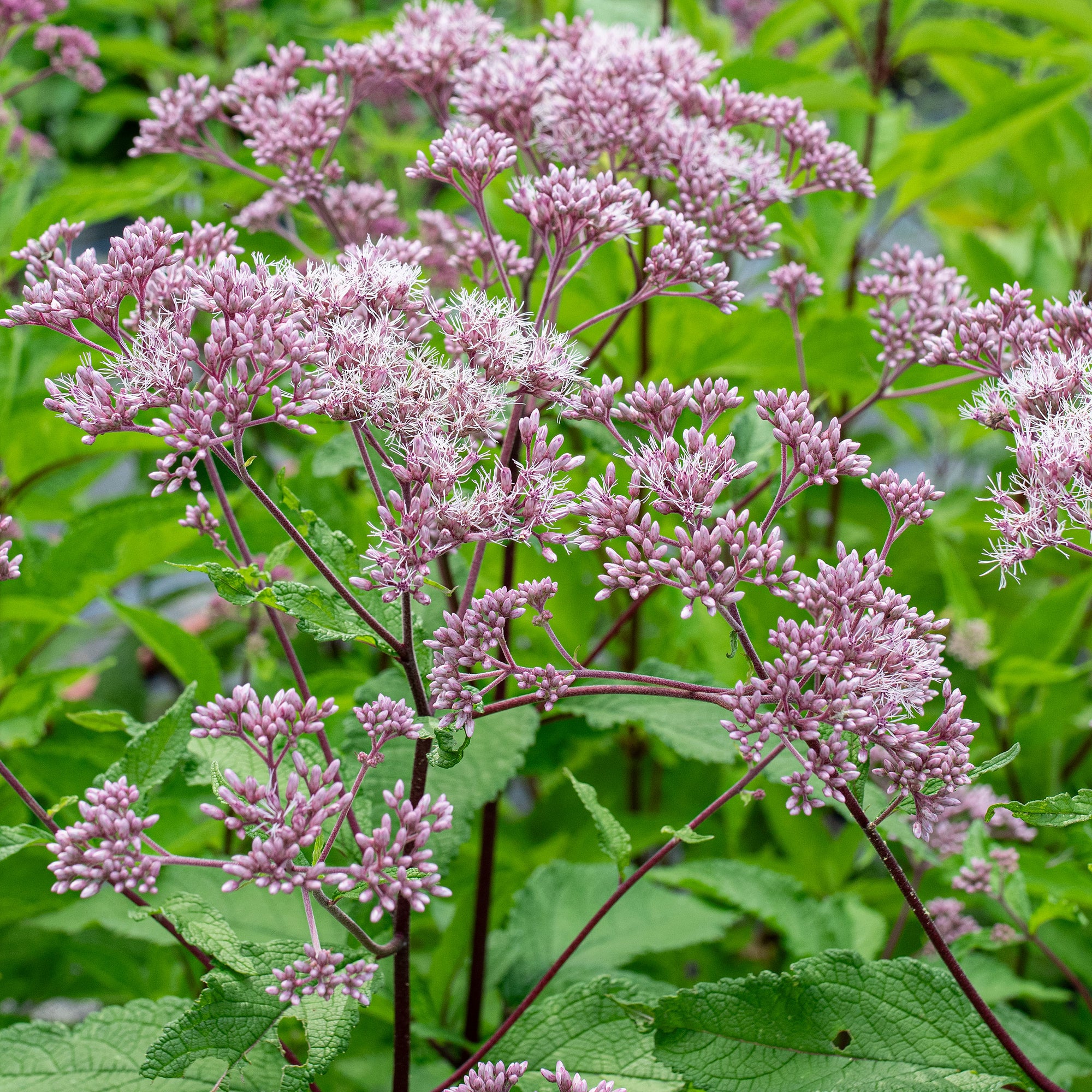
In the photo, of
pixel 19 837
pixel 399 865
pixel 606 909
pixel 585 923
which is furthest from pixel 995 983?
pixel 19 837

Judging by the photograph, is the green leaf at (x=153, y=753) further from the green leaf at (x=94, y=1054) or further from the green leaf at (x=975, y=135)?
the green leaf at (x=975, y=135)

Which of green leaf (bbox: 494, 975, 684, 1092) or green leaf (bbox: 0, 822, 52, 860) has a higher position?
green leaf (bbox: 0, 822, 52, 860)

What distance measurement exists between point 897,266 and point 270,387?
31.1 inches

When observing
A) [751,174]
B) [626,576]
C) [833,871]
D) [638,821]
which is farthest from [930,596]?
[626,576]

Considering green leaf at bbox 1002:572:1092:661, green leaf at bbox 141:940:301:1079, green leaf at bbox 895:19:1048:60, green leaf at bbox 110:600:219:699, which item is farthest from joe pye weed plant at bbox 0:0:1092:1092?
green leaf at bbox 895:19:1048:60

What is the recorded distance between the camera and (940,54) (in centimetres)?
212

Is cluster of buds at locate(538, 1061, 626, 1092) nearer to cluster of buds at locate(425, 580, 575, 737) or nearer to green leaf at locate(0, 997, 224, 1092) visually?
cluster of buds at locate(425, 580, 575, 737)

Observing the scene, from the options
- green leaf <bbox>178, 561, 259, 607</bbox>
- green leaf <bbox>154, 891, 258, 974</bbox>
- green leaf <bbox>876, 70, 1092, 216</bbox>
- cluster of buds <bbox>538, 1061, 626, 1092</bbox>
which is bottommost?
cluster of buds <bbox>538, 1061, 626, 1092</bbox>

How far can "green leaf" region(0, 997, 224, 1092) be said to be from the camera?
102cm

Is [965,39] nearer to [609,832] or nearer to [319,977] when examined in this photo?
[609,832]

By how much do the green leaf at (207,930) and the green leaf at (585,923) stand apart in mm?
615

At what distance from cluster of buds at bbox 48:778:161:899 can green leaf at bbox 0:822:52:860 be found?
72mm

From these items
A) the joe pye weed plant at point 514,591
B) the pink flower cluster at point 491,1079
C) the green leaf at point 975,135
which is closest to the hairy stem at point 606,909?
the joe pye weed plant at point 514,591

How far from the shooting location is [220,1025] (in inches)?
33.7
